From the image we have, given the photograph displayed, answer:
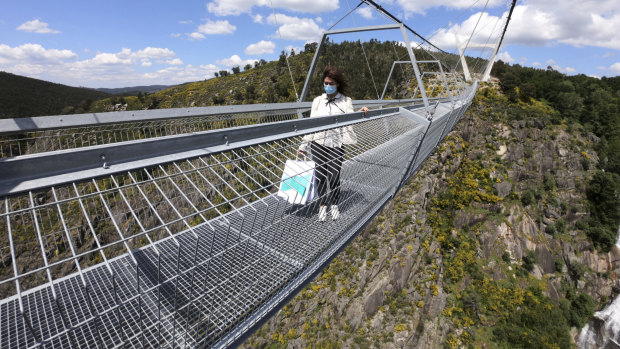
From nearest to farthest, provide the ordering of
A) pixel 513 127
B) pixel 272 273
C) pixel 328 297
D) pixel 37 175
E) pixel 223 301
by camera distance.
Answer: pixel 37 175, pixel 223 301, pixel 272 273, pixel 328 297, pixel 513 127

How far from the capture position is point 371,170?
2455 mm

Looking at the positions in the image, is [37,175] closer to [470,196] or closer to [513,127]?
[470,196]

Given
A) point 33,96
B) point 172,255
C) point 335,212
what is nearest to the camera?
point 172,255

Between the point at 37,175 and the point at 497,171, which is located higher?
the point at 37,175

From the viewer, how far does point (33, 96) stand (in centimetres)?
5234

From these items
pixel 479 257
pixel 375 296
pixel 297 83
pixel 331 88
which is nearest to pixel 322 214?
pixel 331 88

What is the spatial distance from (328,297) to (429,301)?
973cm

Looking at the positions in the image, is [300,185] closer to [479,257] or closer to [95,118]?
[95,118]

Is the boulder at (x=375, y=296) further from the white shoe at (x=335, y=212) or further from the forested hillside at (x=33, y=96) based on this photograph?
the forested hillside at (x=33, y=96)

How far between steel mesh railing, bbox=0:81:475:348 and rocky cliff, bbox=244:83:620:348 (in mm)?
16889

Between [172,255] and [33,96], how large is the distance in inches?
2998

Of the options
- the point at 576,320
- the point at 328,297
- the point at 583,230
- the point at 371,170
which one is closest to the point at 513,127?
the point at 583,230

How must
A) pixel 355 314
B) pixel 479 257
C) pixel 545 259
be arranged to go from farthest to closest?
pixel 545 259
pixel 479 257
pixel 355 314

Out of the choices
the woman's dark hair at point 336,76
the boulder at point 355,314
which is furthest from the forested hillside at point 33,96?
the woman's dark hair at point 336,76
